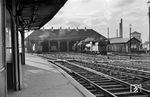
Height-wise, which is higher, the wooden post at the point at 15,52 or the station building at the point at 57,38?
the station building at the point at 57,38

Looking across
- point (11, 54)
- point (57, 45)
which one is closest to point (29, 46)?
point (57, 45)

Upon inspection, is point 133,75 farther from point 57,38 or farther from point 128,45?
point 57,38

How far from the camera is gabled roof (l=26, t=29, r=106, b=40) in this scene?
8345cm

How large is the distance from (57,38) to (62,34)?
17.4 ft

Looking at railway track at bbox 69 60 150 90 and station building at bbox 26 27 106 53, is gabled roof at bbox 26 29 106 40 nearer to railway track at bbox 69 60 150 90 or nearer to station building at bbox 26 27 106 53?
station building at bbox 26 27 106 53

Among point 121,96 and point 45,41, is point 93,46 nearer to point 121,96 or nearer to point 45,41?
point 45,41

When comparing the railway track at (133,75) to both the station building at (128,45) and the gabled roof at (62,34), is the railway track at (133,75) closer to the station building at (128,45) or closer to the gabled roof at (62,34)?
the station building at (128,45)

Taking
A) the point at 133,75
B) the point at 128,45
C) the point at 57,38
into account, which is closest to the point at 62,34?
the point at 57,38

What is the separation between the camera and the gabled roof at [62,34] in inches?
3285

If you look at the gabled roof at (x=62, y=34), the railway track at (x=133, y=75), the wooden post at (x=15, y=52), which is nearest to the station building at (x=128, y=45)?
the gabled roof at (x=62, y=34)

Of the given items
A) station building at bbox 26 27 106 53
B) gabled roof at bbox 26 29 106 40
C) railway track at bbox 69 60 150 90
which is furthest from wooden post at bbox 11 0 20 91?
gabled roof at bbox 26 29 106 40

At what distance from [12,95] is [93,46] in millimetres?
42558

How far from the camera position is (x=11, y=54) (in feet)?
25.1

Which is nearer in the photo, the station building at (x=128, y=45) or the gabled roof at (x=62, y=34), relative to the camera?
the station building at (x=128, y=45)
